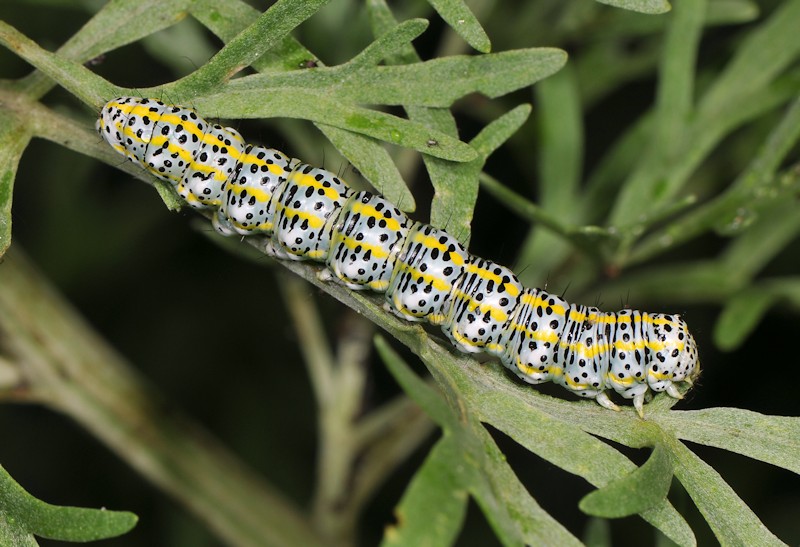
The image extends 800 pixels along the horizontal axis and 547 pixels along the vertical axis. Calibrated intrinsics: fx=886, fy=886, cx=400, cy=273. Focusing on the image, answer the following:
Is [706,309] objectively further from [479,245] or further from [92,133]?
[92,133]

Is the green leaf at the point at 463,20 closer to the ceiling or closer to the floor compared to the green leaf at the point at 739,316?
closer to the floor

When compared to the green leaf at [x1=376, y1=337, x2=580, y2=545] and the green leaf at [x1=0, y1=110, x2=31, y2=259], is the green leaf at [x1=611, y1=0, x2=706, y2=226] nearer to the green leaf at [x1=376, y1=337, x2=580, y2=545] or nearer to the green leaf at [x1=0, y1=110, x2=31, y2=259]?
the green leaf at [x1=376, y1=337, x2=580, y2=545]

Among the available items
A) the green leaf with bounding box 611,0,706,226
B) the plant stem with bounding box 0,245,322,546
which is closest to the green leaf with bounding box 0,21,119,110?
the plant stem with bounding box 0,245,322,546

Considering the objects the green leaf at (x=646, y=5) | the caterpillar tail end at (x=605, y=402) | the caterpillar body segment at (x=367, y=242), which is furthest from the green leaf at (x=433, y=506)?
the green leaf at (x=646, y=5)

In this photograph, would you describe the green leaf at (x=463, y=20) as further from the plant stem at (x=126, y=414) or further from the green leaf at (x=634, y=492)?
the plant stem at (x=126, y=414)

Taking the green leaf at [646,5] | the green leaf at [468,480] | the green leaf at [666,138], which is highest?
the green leaf at [666,138]

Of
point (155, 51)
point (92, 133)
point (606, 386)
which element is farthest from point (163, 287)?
point (606, 386)
